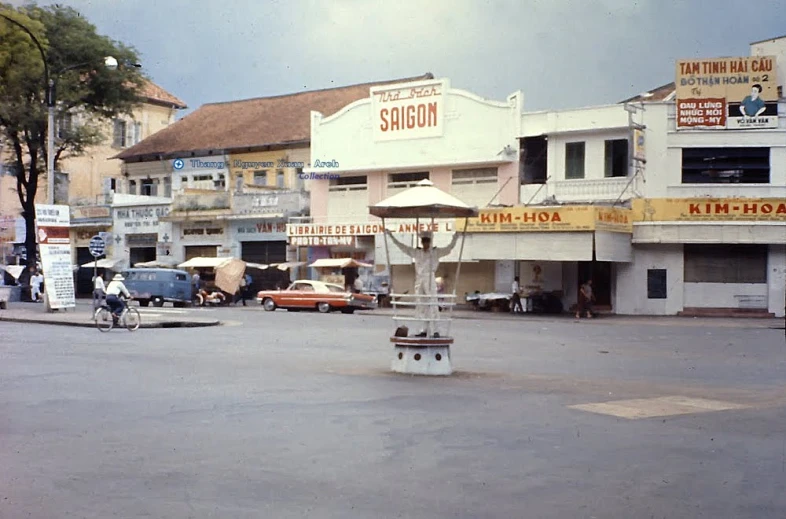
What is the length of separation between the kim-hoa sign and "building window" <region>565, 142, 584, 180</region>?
6.53 m

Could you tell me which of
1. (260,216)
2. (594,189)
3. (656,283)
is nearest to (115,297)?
(594,189)

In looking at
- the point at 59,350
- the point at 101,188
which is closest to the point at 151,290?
the point at 101,188

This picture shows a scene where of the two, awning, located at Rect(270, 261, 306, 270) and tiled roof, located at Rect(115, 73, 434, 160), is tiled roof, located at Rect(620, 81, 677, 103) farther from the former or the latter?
awning, located at Rect(270, 261, 306, 270)

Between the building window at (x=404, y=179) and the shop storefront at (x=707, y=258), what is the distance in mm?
11119

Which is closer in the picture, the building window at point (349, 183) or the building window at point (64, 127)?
the building window at point (349, 183)

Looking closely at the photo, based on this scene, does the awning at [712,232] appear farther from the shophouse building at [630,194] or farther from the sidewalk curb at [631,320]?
the sidewalk curb at [631,320]

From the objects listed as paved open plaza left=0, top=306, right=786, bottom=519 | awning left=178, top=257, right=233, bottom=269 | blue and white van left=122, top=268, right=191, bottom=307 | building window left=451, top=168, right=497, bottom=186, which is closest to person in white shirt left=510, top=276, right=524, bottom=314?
building window left=451, top=168, right=497, bottom=186

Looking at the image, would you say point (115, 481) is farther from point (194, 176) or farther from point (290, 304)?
point (194, 176)

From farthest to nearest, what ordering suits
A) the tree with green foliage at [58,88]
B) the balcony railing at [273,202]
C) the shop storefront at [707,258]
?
the balcony railing at [273,202], the tree with green foliage at [58,88], the shop storefront at [707,258]

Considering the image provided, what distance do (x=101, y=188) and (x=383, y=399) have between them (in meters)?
53.2

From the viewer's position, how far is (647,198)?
3731 cm

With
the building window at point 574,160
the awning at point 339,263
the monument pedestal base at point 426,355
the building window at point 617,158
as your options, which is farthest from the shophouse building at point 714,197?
the monument pedestal base at point 426,355

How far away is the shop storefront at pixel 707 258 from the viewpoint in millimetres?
35719

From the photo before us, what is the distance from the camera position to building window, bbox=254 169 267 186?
50.7 m
